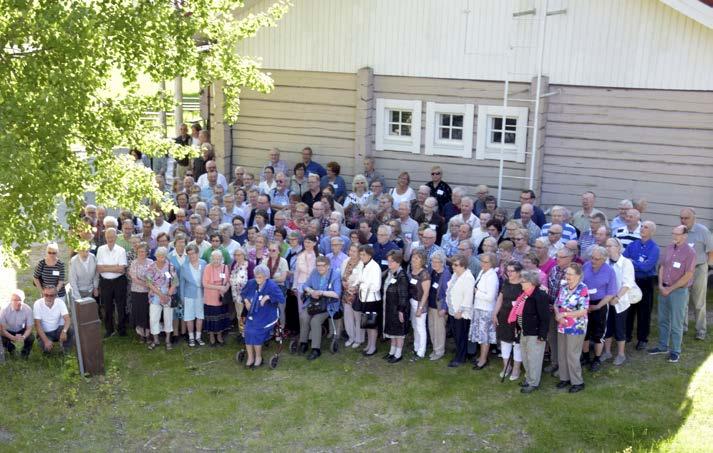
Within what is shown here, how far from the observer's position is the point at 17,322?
1124cm

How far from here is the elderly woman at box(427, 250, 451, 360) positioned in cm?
1085

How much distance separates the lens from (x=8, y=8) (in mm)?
8109

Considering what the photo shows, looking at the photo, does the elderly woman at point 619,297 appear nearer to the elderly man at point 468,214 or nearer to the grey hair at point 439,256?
the grey hair at point 439,256

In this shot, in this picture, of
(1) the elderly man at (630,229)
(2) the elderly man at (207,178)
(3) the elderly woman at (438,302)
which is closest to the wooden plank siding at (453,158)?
(1) the elderly man at (630,229)

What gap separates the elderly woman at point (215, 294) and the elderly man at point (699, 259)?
6.13 m

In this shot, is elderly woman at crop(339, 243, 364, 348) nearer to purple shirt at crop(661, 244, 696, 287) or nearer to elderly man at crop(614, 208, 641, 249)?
elderly man at crop(614, 208, 641, 249)

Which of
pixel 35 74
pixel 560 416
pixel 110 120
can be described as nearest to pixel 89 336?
pixel 110 120

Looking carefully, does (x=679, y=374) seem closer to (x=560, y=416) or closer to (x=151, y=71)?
(x=560, y=416)

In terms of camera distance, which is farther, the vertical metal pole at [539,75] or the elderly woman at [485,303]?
the vertical metal pole at [539,75]

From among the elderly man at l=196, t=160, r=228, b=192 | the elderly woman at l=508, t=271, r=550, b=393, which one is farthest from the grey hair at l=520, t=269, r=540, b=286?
the elderly man at l=196, t=160, r=228, b=192

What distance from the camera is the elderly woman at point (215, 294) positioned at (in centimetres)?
1147

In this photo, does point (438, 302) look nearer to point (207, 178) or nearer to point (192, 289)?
point (192, 289)

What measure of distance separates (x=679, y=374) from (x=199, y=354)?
20.4 feet

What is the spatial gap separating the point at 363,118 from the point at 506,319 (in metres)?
5.80
